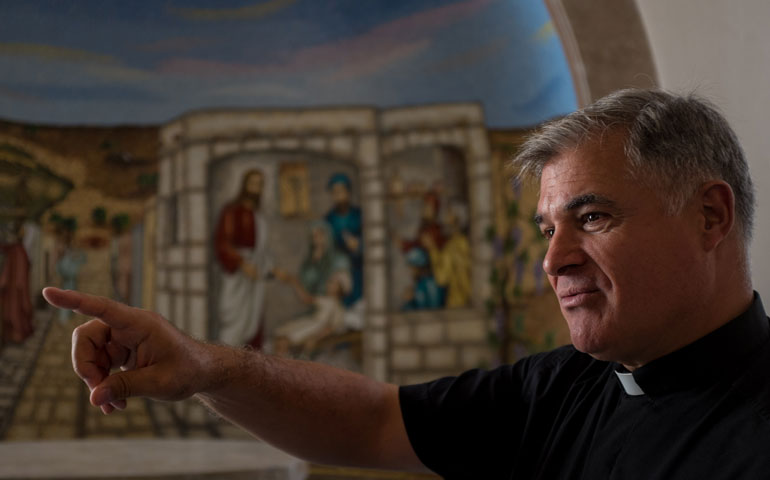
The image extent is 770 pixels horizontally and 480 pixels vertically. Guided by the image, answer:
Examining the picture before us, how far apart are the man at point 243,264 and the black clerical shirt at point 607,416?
5.54 meters

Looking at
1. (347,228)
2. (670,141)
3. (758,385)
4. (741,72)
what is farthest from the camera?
(347,228)

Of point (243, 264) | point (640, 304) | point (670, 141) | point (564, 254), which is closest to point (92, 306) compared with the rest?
point (564, 254)

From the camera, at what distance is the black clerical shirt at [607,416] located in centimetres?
143

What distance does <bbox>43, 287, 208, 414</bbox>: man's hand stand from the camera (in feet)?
4.87

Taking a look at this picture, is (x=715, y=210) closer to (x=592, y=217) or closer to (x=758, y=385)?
(x=592, y=217)

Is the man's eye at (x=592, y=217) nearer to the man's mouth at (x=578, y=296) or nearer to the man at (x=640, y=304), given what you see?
the man at (x=640, y=304)

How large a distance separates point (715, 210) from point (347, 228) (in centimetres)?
613

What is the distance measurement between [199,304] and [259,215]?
0.95 m

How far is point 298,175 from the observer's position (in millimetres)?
7652

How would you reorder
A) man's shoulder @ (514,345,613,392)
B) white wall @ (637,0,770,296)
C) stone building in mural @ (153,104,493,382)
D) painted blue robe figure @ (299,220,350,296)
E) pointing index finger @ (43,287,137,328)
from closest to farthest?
pointing index finger @ (43,287,137,328)
man's shoulder @ (514,345,613,392)
white wall @ (637,0,770,296)
stone building in mural @ (153,104,493,382)
painted blue robe figure @ (299,220,350,296)

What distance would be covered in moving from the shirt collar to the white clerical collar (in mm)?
47

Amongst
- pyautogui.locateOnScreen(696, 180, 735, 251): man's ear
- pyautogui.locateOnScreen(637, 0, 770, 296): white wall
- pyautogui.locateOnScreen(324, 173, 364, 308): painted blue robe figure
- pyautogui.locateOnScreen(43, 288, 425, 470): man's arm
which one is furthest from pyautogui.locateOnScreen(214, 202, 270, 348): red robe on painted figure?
pyautogui.locateOnScreen(696, 180, 735, 251): man's ear

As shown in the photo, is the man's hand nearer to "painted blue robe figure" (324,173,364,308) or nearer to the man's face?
the man's face

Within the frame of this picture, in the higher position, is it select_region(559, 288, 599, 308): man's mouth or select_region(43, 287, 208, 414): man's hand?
select_region(559, 288, 599, 308): man's mouth
